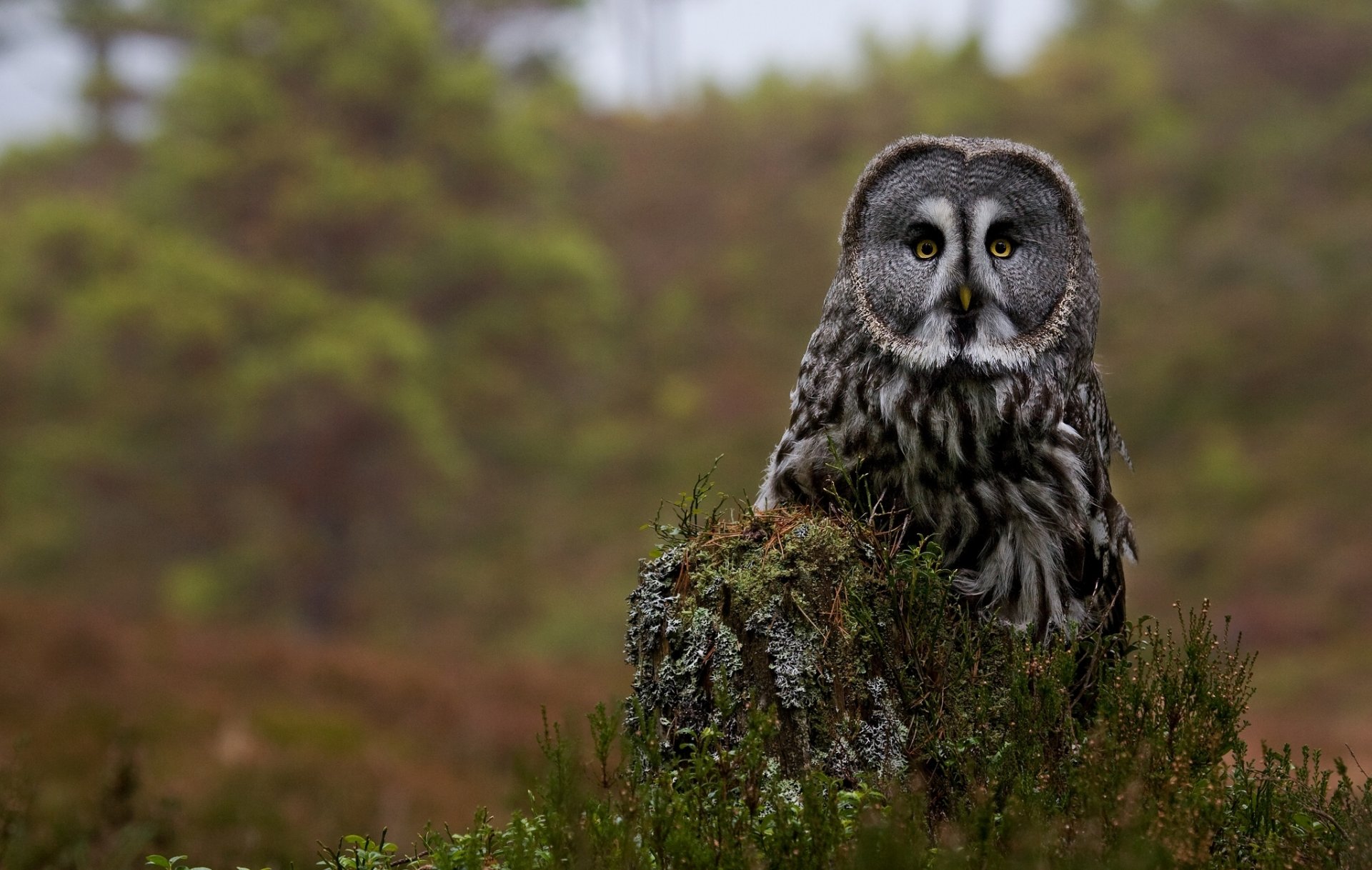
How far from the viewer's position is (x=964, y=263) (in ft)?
10.0

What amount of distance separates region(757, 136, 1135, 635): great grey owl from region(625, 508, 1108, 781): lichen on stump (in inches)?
9.2

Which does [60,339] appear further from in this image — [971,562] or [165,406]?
[971,562]

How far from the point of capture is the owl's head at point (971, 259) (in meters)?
3.04

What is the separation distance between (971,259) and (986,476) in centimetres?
54

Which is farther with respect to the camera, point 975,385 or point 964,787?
point 975,385

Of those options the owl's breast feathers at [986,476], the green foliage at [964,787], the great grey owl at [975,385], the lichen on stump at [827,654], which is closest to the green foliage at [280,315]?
the great grey owl at [975,385]

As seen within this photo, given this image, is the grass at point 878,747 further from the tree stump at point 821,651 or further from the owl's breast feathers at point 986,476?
the owl's breast feathers at point 986,476

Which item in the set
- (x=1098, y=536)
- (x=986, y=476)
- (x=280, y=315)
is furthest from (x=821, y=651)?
(x=280, y=315)

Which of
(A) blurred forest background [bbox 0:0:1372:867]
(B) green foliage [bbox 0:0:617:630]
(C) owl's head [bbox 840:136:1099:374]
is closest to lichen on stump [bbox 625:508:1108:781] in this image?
(C) owl's head [bbox 840:136:1099:374]

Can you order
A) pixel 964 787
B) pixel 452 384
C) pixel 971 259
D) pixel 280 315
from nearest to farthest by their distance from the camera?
pixel 964 787 → pixel 971 259 → pixel 280 315 → pixel 452 384

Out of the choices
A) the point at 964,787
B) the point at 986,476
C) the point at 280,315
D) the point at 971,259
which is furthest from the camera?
the point at 280,315

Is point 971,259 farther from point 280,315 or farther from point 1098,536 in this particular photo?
point 280,315

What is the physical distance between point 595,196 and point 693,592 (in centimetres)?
2220

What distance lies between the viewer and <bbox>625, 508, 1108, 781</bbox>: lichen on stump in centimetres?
256
